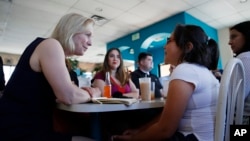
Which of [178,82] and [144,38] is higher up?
[144,38]

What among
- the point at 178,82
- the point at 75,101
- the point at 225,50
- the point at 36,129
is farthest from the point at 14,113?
the point at 225,50

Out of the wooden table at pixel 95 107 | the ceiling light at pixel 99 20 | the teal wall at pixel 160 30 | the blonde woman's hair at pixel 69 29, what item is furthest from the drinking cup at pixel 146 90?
the ceiling light at pixel 99 20

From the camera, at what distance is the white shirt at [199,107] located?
34.8 inches

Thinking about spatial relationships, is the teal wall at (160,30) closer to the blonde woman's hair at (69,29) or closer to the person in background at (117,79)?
the person in background at (117,79)

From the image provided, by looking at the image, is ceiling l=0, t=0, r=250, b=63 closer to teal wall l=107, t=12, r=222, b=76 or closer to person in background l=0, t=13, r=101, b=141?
teal wall l=107, t=12, r=222, b=76

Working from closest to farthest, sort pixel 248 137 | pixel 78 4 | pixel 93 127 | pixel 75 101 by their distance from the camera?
pixel 248 137 → pixel 75 101 → pixel 93 127 → pixel 78 4

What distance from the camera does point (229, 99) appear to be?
77 cm

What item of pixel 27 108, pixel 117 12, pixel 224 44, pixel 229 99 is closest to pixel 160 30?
pixel 117 12

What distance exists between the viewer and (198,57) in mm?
978

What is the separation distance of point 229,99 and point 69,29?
2.83 feet

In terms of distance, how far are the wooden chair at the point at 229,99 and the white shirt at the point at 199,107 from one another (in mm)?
109

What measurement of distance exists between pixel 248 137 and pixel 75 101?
0.66 m

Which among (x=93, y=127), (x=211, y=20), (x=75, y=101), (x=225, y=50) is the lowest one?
(x=93, y=127)

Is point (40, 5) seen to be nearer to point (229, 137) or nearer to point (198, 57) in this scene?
point (198, 57)
